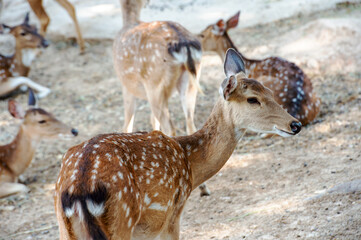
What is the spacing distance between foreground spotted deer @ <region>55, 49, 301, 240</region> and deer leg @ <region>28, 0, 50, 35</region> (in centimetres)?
664

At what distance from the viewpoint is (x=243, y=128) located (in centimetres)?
382

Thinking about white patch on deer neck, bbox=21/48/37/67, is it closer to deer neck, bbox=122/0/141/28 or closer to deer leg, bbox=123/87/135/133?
deer neck, bbox=122/0/141/28

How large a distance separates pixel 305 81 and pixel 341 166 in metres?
2.11

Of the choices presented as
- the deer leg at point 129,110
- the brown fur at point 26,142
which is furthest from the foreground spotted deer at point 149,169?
the brown fur at point 26,142

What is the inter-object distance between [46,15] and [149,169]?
7.45 m

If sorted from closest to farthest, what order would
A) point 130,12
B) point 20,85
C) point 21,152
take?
point 21,152
point 130,12
point 20,85

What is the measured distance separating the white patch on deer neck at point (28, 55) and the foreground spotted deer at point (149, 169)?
5967 mm

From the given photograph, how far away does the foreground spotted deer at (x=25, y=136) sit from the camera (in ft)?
20.0

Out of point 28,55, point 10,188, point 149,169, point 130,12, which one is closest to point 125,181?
point 149,169

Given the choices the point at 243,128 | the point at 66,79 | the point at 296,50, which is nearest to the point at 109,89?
the point at 66,79

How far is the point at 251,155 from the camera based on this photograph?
582 centimetres

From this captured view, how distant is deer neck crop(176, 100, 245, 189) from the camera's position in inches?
149

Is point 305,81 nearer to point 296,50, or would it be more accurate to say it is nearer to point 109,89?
point 296,50

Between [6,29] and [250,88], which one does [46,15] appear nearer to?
[6,29]
